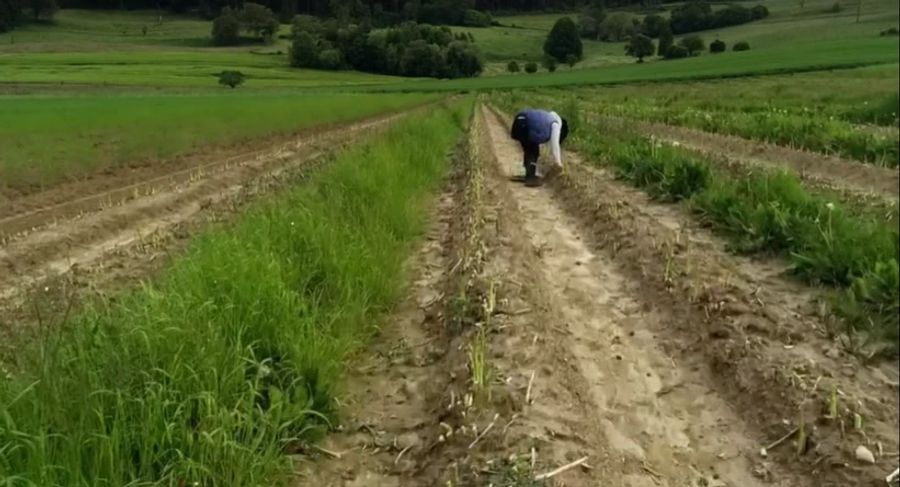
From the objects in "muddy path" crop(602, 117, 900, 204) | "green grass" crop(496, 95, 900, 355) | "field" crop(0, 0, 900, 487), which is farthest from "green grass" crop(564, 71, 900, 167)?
"green grass" crop(496, 95, 900, 355)

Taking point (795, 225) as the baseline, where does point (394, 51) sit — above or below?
above

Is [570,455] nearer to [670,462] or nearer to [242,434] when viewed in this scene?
[670,462]

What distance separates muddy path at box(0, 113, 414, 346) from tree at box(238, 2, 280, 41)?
83386 millimetres

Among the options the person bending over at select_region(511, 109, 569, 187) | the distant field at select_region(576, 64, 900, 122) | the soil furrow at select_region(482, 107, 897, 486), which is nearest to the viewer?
the distant field at select_region(576, 64, 900, 122)

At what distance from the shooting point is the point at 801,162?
43.2 ft

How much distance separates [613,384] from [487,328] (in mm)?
902

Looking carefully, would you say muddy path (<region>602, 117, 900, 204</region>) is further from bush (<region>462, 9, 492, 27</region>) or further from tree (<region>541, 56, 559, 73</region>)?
bush (<region>462, 9, 492, 27</region>)

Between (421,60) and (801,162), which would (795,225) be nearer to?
(801,162)

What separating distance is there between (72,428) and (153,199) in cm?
1147

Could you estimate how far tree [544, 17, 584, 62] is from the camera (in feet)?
122

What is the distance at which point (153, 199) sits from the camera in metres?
14.1

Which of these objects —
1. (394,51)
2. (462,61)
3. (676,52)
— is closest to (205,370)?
(676,52)

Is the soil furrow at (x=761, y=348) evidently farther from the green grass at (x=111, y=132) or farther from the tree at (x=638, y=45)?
the tree at (x=638, y=45)

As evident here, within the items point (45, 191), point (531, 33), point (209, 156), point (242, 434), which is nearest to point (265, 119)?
point (209, 156)
